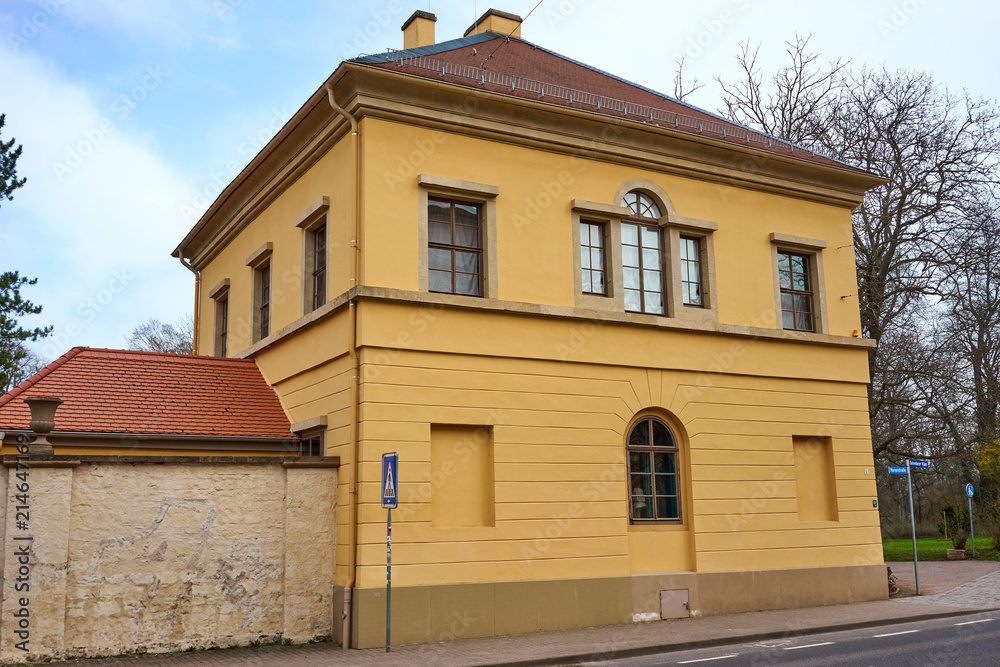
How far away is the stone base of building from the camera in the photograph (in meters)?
12.8

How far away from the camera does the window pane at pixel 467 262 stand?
1482 centimetres

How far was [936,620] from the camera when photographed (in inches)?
603

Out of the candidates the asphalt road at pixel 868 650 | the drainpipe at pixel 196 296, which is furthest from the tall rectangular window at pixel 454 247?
the drainpipe at pixel 196 296

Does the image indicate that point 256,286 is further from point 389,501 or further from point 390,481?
point 389,501

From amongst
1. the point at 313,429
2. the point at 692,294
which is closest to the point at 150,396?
the point at 313,429

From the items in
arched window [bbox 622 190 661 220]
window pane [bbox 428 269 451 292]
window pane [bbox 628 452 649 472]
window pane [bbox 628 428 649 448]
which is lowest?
window pane [bbox 628 452 649 472]

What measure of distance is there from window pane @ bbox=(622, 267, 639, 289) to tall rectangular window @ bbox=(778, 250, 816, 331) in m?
3.65

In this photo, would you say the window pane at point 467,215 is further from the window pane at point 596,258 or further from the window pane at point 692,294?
the window pane at point 692,294

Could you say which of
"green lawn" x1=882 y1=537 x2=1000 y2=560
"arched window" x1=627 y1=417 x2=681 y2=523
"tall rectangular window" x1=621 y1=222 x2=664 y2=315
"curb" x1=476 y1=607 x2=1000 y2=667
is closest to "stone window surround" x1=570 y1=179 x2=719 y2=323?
"tall rectangular window" x1=621 y1=222 x2=664 y2=315

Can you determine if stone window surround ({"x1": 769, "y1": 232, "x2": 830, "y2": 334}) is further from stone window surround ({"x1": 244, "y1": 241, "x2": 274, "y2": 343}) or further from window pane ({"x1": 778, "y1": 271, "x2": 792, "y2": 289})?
stone window surround ({"x1": 244, "y1": 241, "x2": 274, "y2": 343})

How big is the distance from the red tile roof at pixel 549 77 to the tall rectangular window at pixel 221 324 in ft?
27.0

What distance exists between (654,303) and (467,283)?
3.91 meters

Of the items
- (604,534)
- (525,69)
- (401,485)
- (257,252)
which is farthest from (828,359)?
(257,252)

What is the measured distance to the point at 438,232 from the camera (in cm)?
1476
